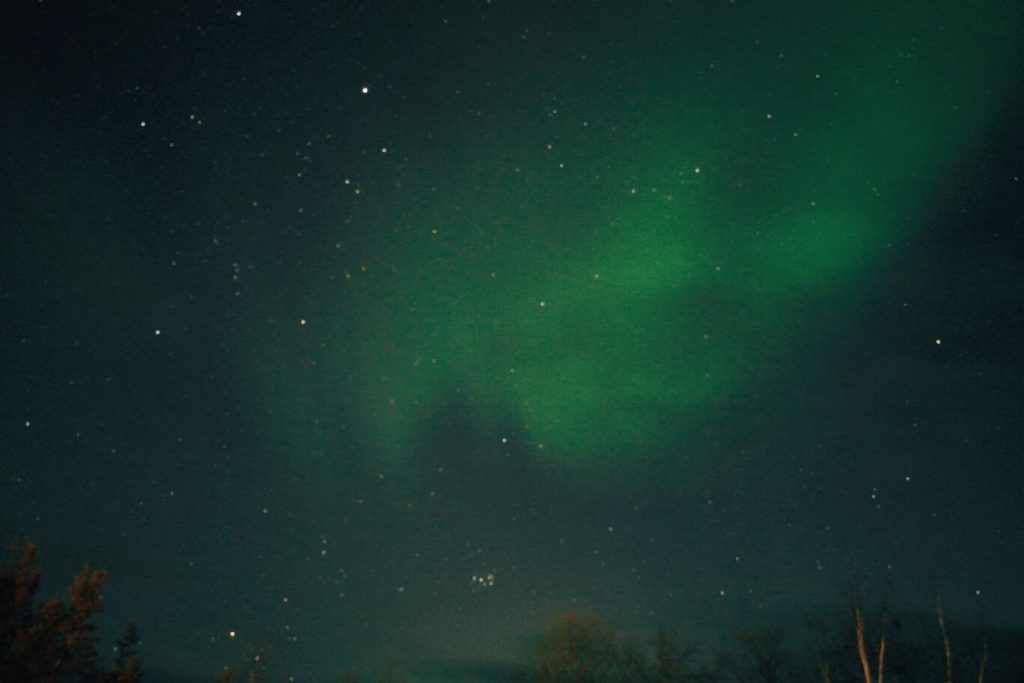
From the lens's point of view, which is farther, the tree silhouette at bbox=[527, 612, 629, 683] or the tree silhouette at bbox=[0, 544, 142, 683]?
the tree silhouette at bbox=[527, 612, 629, 683]

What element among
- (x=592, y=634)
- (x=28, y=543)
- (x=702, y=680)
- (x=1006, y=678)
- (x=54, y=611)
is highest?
(x=28, y=543)

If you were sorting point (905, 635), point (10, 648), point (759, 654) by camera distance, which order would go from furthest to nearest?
1. point (759, 654)
2. point (905, 635)
3. point (10, 648)

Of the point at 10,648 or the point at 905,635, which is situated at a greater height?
the point at 10,648

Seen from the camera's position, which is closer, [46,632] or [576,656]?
[46,632]

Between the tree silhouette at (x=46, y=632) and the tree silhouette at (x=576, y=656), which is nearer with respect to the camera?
the tree silhouette at (x=46, y=632)

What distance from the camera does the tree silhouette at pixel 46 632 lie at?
55.8 ft

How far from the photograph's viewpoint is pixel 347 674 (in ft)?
133

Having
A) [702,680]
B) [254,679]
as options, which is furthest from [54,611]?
[254,679]

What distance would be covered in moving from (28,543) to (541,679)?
69.4 feet

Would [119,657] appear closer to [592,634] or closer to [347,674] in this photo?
[347,674]

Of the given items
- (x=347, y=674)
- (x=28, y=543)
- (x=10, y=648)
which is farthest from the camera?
(x=347, y=674)

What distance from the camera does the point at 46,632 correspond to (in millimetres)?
17469

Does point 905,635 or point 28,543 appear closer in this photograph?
point 28,543

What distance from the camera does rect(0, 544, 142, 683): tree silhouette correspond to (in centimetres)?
1702
